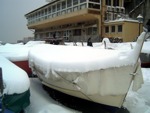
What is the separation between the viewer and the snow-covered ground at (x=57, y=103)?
603 cm

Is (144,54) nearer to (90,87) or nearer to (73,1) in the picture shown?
(90,87)

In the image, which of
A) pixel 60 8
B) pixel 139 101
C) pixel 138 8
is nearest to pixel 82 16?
pixel 60 8

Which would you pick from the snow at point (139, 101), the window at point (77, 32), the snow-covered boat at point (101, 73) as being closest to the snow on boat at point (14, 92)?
the snow-covered boat at point (101, 73)

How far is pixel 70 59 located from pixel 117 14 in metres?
24.9

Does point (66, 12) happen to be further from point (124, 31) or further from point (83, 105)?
point (83, 105)

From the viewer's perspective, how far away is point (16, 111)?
15.9 ft

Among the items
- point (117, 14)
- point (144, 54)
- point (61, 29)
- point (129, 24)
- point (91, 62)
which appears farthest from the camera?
point (61, 29)

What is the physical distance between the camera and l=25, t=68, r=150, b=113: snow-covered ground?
237 inches

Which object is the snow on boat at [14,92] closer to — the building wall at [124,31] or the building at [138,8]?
the building wall at [124,31]

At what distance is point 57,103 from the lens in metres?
6.75

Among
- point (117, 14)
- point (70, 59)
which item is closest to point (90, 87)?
point (70, 59)

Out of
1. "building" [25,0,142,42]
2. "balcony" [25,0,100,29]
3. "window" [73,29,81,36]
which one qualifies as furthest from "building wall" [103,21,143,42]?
"window" [73,29,81,36]

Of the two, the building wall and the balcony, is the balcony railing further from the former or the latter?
the building wall

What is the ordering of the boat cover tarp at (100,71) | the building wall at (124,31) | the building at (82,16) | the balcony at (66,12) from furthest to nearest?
the building at (82,16) → the balcony at (66,12) → the building wall at (124,31) → the boat cover tarp at (100,71)
